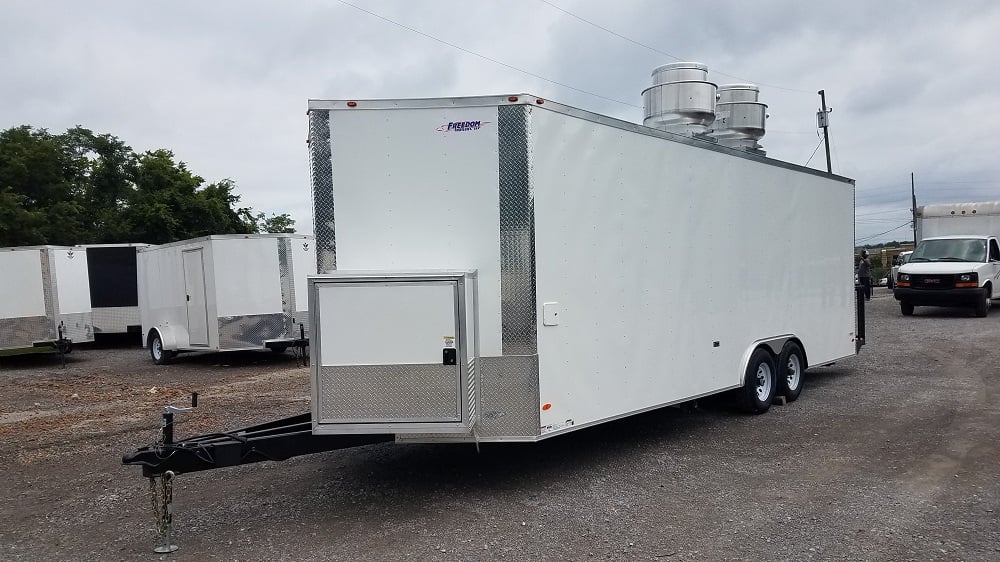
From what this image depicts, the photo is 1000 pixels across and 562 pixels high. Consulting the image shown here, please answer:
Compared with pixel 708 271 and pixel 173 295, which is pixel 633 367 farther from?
pixel 173 295

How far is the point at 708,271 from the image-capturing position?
7.02 m

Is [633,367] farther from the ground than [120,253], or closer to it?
closer to it

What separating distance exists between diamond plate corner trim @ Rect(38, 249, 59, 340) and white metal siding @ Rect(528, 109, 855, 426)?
14679 mm

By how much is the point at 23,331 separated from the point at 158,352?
10.8 feet

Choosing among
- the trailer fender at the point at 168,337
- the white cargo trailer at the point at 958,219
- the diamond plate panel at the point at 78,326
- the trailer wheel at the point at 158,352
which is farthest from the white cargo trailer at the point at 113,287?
the white cargo trailer at the point at 958,219

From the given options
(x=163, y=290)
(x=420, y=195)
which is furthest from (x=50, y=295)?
(x=420, y=195)

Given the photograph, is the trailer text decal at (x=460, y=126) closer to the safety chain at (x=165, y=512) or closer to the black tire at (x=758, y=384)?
the safety chain at (x=165, y=512)

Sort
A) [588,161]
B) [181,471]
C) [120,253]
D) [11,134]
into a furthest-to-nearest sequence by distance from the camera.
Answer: [11,134]
[120,253]
[588,161]
[181,471]

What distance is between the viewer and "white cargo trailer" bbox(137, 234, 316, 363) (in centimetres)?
1325

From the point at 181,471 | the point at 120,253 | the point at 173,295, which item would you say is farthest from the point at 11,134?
the point at 181,471

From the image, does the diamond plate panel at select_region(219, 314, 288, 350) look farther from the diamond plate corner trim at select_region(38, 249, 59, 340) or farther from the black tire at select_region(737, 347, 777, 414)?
the black tire at select_region(737, 347, 777, 414)

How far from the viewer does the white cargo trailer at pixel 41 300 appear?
50.4ft

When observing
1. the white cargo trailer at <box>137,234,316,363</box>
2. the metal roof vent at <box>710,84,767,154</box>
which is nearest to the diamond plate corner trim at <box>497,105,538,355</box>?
the metal roof vent at <box>710,84,767,154</box>

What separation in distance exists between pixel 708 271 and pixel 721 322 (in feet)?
1.91
